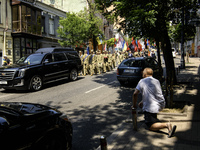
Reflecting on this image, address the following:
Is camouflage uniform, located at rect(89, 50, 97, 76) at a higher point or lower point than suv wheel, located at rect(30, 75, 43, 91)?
higher

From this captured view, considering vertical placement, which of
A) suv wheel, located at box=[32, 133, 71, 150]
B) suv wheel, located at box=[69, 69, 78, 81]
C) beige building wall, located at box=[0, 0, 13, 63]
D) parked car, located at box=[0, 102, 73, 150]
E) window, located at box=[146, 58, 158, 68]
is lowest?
suv wheel, located at box=[32, 133, 71, 150]

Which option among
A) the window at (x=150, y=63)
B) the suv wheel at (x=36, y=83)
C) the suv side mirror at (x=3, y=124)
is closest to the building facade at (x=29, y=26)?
the suv wheel at (x=36, y=83)

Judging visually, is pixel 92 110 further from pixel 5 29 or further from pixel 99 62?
pixel 5 29

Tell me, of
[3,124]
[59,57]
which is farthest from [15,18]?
[3,124]

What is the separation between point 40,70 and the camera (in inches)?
431

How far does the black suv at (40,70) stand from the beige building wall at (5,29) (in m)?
11.5

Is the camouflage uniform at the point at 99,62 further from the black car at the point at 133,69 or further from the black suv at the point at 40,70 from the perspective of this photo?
the black car at the point at 133,69

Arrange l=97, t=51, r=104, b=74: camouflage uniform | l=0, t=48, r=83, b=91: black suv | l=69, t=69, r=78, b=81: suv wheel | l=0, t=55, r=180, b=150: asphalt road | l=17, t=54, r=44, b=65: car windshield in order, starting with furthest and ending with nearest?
l=97, t=51, r=104, b=74: camouflage uniform, l=69, t=69, r=78, b=81: suv wheel, l=17, t=54, r=44, b=65: car windshield, l=0, t=48, r=83, b=91: black suv, l=0, t=55, r=180, b=150: asphalt road

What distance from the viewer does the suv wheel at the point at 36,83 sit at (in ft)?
34.2

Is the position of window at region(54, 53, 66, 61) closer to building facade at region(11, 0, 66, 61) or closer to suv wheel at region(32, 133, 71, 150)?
suv wheel at region(32, 133, 71, 150)

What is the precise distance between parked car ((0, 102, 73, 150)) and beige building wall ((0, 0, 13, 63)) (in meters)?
21.0

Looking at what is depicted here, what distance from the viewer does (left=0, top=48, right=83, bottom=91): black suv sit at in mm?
10039

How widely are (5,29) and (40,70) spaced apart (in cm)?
1417

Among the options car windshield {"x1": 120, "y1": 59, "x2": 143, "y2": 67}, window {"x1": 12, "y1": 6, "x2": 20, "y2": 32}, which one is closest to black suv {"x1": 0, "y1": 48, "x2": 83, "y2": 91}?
car windshield {"x1": 120, "y1": 59, "x2": 143, "y2": 67}
